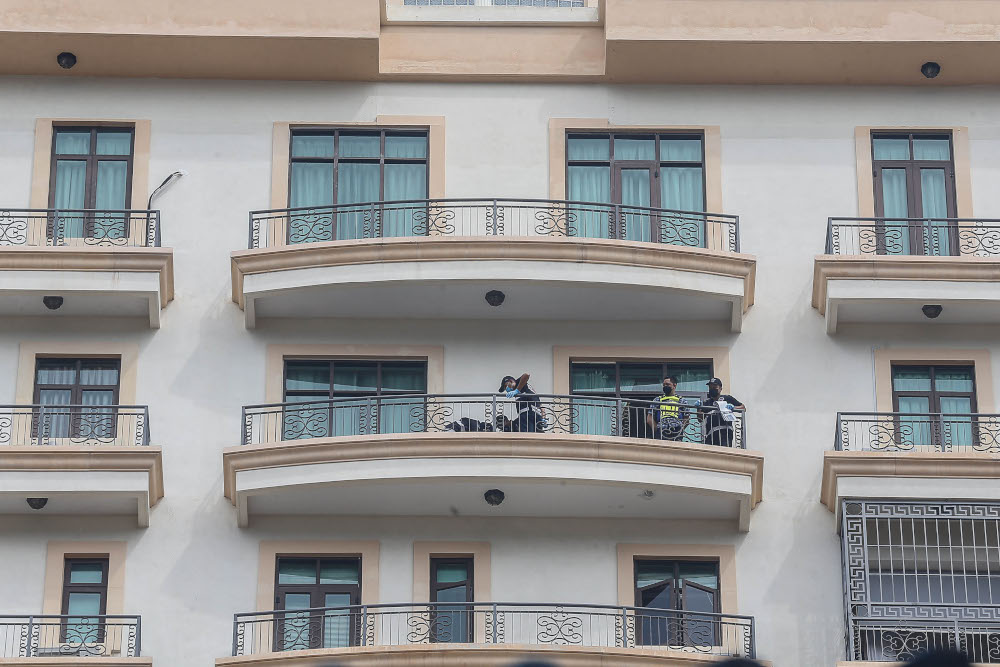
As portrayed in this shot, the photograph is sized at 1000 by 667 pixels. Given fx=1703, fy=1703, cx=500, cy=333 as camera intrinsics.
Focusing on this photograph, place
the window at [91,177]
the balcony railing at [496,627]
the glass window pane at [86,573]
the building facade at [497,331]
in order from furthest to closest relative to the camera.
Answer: the window at [91,177], the glass window pane at [86,573], the building facade at [497,331], the balcony railing at [496,627]

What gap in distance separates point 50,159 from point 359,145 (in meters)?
3.92

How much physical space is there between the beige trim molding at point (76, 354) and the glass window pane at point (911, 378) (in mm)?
9225

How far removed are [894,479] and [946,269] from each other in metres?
2.75

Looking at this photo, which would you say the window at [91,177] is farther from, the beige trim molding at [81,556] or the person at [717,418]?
the person at [717,418]

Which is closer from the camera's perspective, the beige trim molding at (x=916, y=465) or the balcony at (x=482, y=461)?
the balcony at (x=482, y=461)

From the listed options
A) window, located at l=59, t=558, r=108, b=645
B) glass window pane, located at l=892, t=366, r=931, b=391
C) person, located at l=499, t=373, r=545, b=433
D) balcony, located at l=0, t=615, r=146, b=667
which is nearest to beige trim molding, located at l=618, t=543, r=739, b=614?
person, located at l=499, t=373, r=545, b=433

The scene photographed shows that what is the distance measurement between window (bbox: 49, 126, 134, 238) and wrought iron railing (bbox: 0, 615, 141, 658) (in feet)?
16.0

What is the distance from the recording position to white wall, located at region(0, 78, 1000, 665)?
1953cm

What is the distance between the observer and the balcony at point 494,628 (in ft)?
61.4

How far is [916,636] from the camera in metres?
18.6

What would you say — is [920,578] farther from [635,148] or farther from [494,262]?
[635,148]

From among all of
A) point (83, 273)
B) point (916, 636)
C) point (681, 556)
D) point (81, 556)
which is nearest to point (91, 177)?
point (83, 273)

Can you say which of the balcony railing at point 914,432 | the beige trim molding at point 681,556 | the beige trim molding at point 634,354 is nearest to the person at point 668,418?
the beige trim molding at point 634,354

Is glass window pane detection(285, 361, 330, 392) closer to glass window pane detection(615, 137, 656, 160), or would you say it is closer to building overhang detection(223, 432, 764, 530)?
building overhang detection(223, 432, 764, 530)
